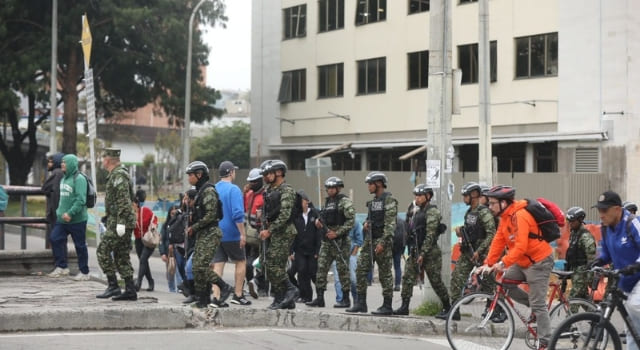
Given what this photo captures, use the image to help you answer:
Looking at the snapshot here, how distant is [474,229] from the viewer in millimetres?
12055

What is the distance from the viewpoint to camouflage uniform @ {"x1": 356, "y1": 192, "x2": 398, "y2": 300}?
1170cm

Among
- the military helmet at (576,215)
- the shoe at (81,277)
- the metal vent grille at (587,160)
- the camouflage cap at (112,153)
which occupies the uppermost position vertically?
the metal vent grille at (587,160)

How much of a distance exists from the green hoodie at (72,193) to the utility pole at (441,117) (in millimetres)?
4913

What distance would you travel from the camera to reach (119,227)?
10977 millimetres

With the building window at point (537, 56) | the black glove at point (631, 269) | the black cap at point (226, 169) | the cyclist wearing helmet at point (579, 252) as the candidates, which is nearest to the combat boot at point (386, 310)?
the cyclist wearing helmet at point (579, 252)

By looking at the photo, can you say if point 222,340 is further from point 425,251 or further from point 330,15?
point 330,15

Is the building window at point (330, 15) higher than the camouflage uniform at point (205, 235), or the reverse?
the building window at point (330, 15)

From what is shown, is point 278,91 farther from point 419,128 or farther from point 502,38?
point 502,38

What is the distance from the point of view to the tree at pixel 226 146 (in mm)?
95938

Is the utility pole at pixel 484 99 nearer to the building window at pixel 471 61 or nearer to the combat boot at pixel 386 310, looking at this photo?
the combat boot at pixel 386 310

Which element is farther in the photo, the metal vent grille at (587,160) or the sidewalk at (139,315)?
the metal vent grille at (587,160)

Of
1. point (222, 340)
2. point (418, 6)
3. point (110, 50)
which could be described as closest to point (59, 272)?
point (222, 340)

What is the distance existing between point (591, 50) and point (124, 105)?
25403mm

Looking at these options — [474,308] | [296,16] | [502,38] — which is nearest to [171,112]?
[296,16]
